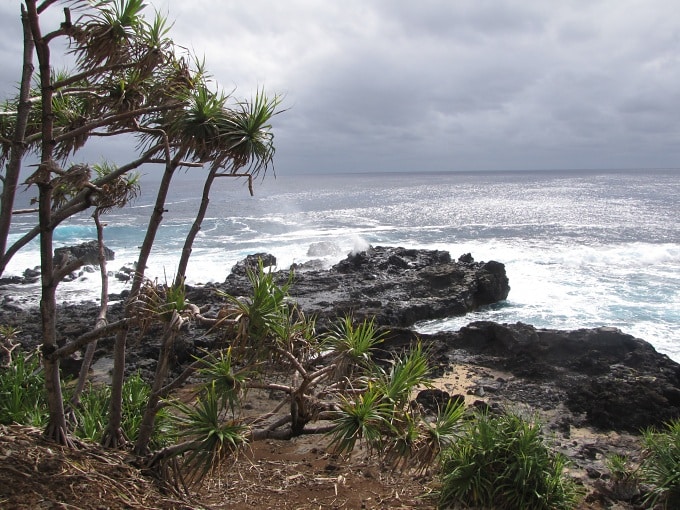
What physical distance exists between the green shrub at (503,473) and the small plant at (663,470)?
0.89m

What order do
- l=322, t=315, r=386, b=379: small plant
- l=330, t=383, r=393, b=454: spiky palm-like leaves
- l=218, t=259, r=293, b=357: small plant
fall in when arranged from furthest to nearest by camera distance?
1. l=322, t=315, r=386, b=379: small plant
2. l=218, t=259, r=293, b=357: small plant
3. l=330, t=383, r=393, b=454: spiky palm-like leaves

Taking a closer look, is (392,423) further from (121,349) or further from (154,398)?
(121,349)

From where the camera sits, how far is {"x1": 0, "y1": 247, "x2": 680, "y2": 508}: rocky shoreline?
32.1 ft

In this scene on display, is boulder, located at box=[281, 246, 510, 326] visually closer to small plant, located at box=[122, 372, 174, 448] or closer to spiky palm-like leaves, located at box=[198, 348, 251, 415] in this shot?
small plant, located at box=[122, 372, 174, 448]

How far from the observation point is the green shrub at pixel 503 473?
6172 millimetres

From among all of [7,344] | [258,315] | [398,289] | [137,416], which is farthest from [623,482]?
[398,289]

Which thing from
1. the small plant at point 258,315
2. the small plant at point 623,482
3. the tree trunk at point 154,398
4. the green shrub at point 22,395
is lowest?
the small plant at point 623,482

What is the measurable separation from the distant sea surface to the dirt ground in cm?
195

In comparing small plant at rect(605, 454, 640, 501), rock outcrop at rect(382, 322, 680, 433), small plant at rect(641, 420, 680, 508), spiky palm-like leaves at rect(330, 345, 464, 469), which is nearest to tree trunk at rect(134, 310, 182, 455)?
spiky palm-like leaves at rect(330, 345, 464, 469)

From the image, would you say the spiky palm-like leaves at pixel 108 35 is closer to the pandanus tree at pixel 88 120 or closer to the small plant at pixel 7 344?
the pandanus tree at pixel 88 120

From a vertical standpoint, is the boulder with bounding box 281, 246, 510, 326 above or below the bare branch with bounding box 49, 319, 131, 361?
below

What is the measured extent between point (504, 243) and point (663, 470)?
3390cm

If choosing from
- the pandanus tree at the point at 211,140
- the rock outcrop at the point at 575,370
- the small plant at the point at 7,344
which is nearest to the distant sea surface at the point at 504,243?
the pandanus tree at the point at 211,140

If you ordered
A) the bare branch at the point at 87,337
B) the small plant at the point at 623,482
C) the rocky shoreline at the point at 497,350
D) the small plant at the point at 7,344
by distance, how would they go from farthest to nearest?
1. the rocky shoreline at the point at 497,350
2. the small plant at the point at 7,344
3. the small plant at the point at 623,482
4. the bare branch at the point at 87,337
